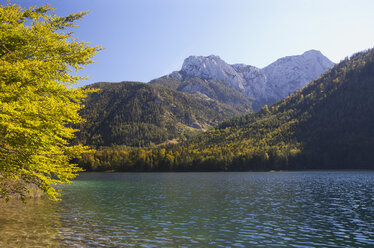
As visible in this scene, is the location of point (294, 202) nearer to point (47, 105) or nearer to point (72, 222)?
point (72, 222)

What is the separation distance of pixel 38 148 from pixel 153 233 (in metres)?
14.8

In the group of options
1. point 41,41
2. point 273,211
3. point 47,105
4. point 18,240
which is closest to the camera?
point 47,105

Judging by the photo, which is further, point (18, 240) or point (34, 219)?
point (34, 219)

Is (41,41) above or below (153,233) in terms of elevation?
above

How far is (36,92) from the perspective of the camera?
1941 cm

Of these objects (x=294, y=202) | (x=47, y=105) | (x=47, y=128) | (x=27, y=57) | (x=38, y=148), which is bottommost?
(x=294, y=202)

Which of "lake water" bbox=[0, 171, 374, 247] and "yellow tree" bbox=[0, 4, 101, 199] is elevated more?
"yellow tree" bbox=[0, 4, 101, 199]

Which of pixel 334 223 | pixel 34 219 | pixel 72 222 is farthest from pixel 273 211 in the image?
pixel 34 219

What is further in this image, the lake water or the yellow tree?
the lake water

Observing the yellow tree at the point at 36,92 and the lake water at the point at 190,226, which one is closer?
the yellow tree at the point at 36,92

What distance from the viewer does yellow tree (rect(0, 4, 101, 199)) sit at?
17.2 m

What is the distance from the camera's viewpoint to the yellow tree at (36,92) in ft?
56.3

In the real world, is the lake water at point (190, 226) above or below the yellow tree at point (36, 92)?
below

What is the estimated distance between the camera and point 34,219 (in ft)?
111
